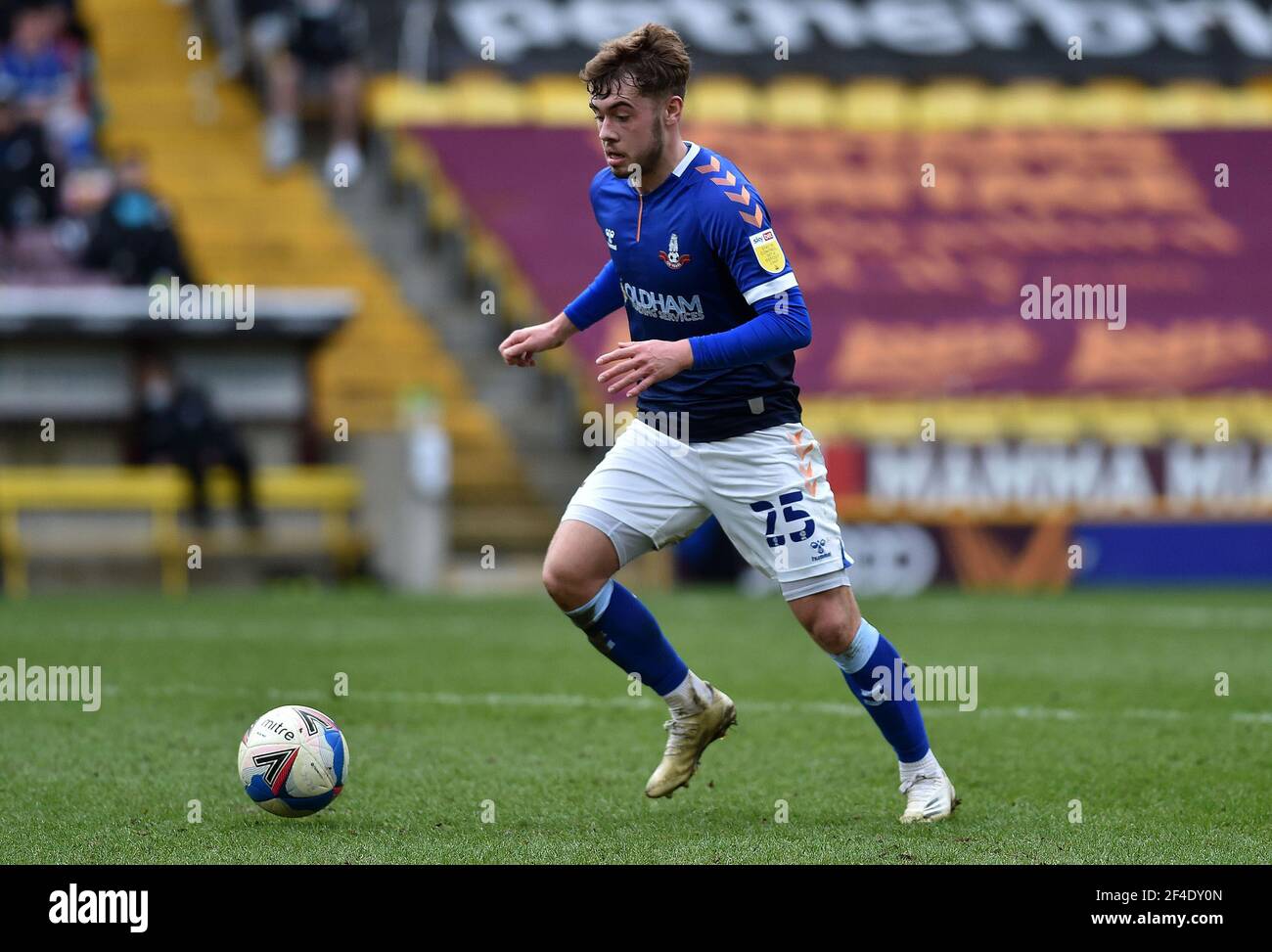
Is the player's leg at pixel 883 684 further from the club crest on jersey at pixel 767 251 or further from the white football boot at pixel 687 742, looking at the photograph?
the club crest on jersey at pixel 767 251

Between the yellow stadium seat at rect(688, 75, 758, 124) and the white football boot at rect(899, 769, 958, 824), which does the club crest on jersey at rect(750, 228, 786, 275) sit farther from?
the yellow stadium seat at rect(688, 75, 758, 124)

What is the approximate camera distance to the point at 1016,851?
4910mm

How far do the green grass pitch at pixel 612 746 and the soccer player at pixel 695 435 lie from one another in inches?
14.5

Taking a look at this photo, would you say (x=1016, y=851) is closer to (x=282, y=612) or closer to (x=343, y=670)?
(x=343, y=670)

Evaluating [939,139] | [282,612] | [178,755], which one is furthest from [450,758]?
[939,139]

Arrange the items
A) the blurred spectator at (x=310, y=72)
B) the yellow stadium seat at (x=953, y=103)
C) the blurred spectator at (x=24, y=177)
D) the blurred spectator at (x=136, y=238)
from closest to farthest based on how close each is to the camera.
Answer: the blurred spectator at (x=136, y=238) < the blurred spectator at (x=24, y=177) < the blurred spectator at (x=310, y=72) < the yellow stadium seat at (x=953, y=103)

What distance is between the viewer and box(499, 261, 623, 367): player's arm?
228 inches

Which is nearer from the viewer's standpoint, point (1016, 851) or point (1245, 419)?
point (1016, 851)

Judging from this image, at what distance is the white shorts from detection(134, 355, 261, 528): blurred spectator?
9575 millimetres

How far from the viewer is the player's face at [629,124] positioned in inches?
209

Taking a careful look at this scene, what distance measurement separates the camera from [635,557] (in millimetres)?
5629
